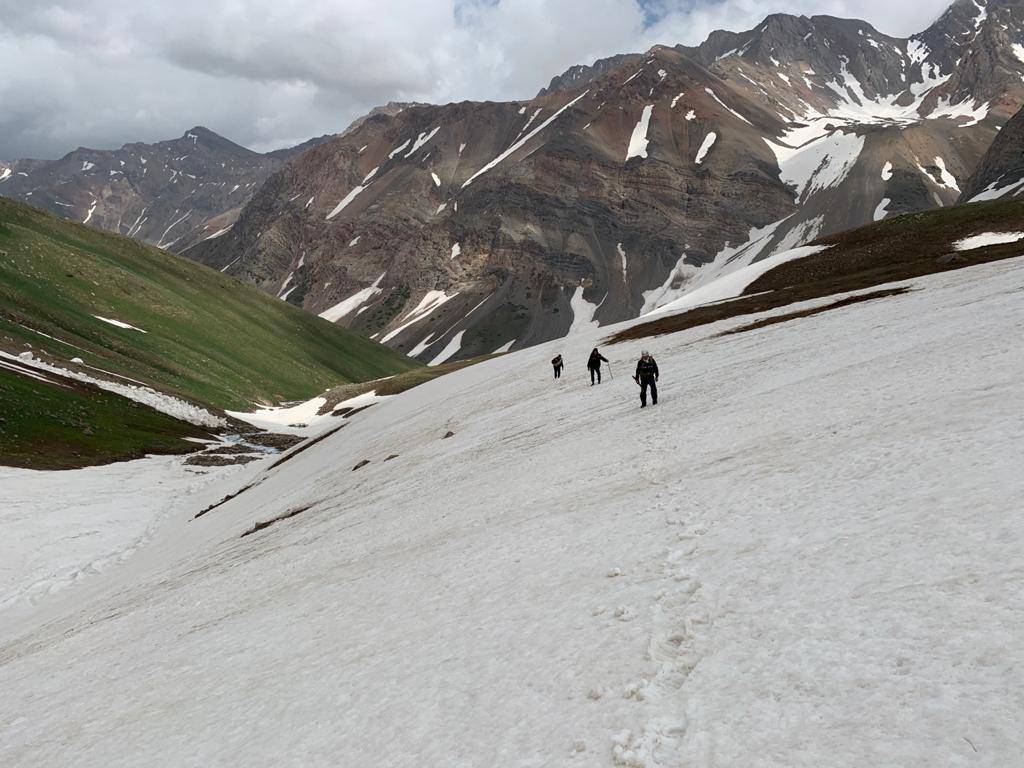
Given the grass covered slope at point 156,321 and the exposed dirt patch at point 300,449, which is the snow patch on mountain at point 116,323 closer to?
the grass covered slope at point 156,321

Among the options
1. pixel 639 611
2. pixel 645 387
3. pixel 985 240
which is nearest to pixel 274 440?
pixel 645 387

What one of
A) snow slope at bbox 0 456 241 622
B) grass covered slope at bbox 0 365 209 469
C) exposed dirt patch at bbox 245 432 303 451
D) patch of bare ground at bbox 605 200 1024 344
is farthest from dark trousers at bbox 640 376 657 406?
exposed dirt patch at bbox 245 432 303 451

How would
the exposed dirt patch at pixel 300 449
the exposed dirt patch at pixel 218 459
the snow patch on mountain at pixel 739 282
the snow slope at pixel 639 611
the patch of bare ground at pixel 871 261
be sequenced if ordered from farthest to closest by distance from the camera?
1. the snow patch on mountain at pixel 739 282
2. the exposed dirt patch at pixel 218 459
3. the exposed dirt patch at pixel 300 449
4. the patch of bare ground at pixel 871 261
5. the snow slope at pixel 639 611

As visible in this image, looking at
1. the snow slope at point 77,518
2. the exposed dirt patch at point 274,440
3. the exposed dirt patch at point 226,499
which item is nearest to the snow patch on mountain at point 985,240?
the exposed dirt patch at point 226,499

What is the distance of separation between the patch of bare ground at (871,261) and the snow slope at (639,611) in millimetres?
25215

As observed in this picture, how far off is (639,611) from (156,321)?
113496 mm

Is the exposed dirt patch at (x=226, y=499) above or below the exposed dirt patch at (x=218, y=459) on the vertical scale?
below

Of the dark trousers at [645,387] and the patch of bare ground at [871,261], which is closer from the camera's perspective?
the dark trousers at [645,387]

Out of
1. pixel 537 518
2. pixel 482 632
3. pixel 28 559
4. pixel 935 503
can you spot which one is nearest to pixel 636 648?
pixel 482 632

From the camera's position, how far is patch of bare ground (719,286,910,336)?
131 ft

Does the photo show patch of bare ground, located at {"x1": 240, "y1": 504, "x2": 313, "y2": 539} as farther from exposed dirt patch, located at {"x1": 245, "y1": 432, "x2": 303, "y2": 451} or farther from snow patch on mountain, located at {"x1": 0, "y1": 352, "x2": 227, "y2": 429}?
snow patch on mountain, located at {"x1": 0, "y1": 352, "x2": 227, "y2": 429}

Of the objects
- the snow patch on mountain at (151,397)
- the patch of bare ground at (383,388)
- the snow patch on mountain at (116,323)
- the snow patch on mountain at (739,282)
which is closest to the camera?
the snow patch on mountain at (151,397)

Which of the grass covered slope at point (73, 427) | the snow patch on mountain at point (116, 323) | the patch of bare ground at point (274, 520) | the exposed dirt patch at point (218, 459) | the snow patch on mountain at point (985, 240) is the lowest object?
the patch of bare ground at point (274, 520)

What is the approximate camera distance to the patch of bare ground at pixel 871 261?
161 ft
